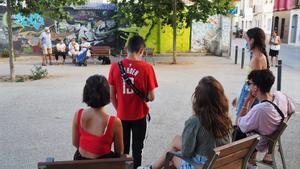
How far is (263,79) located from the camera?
3.88 m

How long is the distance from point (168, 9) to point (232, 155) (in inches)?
583

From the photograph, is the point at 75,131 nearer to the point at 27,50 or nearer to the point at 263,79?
the point at 263,79

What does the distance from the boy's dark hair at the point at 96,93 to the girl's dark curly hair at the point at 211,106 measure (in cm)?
73

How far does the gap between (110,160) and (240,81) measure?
977 centimetres

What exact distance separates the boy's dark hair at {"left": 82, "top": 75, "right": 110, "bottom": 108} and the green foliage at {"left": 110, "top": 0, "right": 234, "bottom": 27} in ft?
46.0

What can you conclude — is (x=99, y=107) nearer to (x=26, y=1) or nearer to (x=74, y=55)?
(x=26, y=1)

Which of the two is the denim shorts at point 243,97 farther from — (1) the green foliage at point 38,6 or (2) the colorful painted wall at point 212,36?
(2) the colorful painted wall at point 212,36

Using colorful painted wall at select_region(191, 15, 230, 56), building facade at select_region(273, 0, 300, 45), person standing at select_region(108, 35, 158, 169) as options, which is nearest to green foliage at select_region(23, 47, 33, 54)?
colorful painted wall at select_region(191, 15, 230, 56)

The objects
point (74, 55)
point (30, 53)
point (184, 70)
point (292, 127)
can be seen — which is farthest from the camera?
point (30, 53)

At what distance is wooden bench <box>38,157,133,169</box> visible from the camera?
2523 millimetres

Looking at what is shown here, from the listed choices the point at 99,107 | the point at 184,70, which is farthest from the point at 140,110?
the point at 184,70

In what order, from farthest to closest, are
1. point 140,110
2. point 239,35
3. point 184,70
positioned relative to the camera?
point 239,35 < point 184,70 < point 140,110

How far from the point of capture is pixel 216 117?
2.95 metres

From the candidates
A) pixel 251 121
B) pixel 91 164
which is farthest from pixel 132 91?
pixel 91 164
